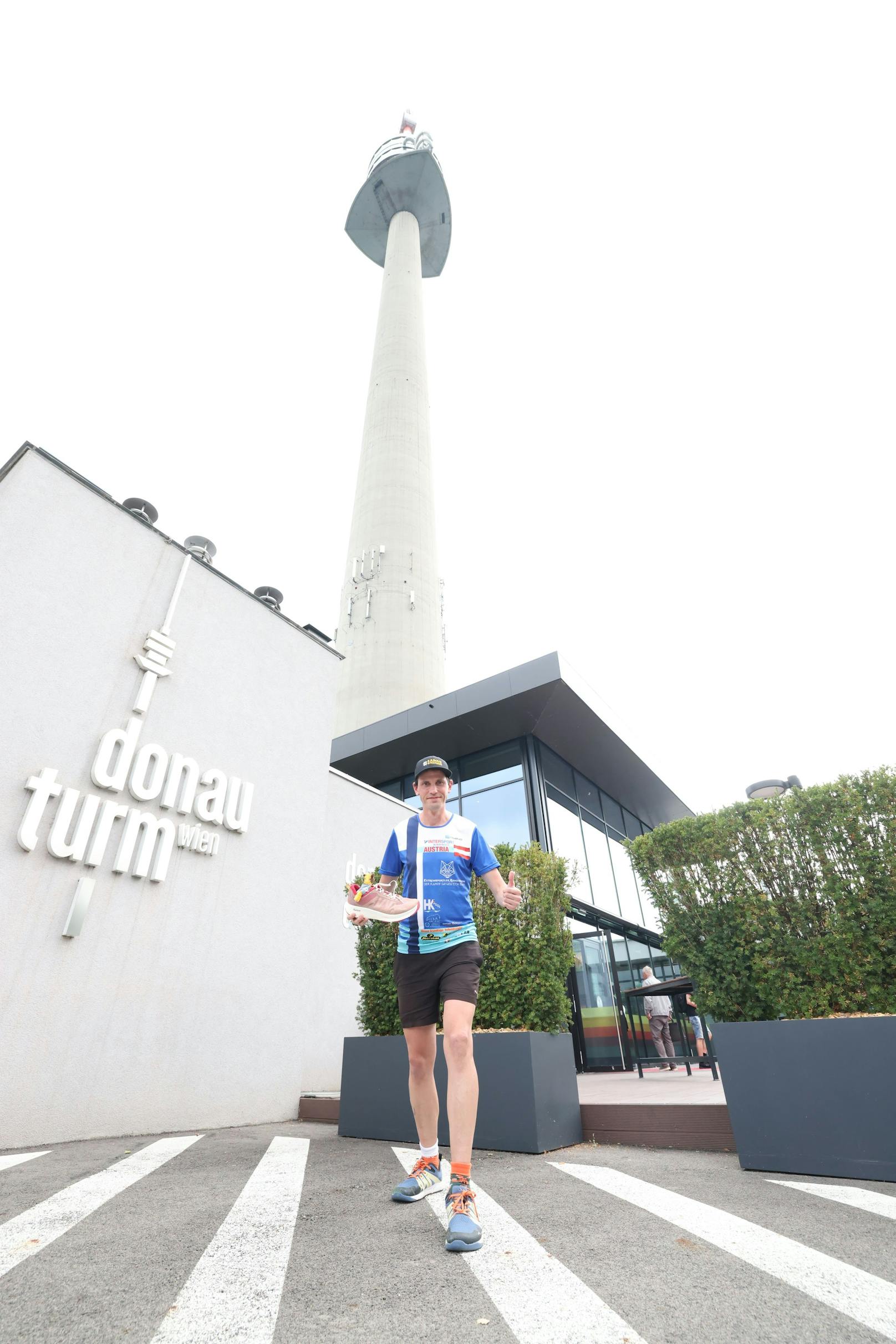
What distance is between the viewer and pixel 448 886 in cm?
315

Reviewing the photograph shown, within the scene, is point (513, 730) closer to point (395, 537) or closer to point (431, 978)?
point (431, 978)

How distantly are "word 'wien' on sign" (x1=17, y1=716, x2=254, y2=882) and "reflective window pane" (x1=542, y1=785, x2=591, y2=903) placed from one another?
677cm

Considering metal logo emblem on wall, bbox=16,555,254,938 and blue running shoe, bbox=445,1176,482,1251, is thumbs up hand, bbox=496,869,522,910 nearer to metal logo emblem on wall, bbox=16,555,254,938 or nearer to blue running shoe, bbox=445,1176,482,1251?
blue running shoe, bbox=445,1176,482,1251

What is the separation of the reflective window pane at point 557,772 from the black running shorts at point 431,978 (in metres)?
9.79

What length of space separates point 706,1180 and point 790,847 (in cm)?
200

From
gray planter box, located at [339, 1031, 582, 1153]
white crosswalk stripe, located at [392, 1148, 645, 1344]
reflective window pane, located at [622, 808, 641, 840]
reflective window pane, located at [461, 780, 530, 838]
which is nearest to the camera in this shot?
white crosswalk stripe, located at [392, 1148, 645, 1344]

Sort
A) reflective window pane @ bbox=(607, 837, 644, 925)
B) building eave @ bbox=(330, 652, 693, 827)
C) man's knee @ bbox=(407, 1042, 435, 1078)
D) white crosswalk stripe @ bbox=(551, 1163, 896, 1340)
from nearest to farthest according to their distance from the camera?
white crosswalk stripe @ bbox=(551, 1163, 896, 1340)
man's knee @ bbox=(407, 1042, 435, 1078)
building eave @ bbox=(330, 652, 693, 827)
reflective window pane @ bbox=(607, 837, 644, 925)

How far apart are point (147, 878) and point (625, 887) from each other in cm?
1112

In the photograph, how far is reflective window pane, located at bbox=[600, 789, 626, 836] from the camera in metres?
15.2

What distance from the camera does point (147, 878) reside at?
6.01 metres

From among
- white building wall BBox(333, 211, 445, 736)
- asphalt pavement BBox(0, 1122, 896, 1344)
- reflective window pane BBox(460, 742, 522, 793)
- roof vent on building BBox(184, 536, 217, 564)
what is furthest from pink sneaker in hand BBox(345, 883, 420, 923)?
white building wall BBox(333, 211, 445, 736)

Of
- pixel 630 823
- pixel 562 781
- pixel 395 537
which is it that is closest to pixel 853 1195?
pixel 562 781

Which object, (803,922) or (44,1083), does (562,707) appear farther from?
(44,1083)

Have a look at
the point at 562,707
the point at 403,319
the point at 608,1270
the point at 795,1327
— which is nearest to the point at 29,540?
the point at 608,1270
